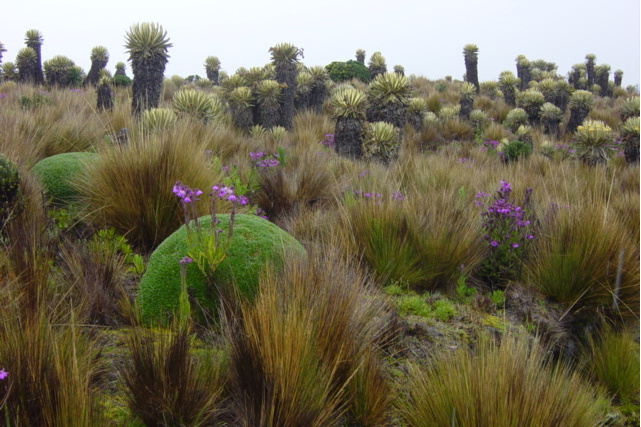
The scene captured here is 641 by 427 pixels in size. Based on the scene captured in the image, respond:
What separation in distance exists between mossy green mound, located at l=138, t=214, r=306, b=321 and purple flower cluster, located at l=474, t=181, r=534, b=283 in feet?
6.58

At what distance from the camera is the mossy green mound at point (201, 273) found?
3.60m

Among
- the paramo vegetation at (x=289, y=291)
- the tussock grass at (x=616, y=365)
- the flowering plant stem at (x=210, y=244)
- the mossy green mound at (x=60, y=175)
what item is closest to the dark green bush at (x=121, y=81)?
the paramo vegetation at (x=289, y=291)

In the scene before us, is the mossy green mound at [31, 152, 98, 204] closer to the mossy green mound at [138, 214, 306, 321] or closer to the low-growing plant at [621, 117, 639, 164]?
the mossy green mound at [138, 214, 306, 321]

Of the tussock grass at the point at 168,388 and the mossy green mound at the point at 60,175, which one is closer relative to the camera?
the tussock grass at the point at 168,388

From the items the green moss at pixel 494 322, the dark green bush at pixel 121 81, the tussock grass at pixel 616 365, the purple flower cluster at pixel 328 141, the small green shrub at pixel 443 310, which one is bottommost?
the tussock grass at pixel 616 365

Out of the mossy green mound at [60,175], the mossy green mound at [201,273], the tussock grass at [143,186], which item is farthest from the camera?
the mossy green mound at [60,175]

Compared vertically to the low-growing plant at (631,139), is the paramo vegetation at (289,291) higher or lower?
lower

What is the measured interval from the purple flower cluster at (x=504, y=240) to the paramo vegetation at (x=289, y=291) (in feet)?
0.07

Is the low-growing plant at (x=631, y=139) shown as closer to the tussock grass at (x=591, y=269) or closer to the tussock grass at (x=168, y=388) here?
the tussock grass at (x=591, y=269)

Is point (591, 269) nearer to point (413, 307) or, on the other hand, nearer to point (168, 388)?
point (413, 307)

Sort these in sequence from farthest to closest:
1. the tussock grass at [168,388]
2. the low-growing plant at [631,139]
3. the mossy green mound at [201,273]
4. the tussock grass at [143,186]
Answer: the low-growing plant at [631,139], the tussock grass at [143,186], the mossy green mound at [201,273], the tussock grass at [168,388]

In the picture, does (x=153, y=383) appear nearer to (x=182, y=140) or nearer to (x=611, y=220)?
(x=182, y=140)

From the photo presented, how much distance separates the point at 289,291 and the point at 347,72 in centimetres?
2211

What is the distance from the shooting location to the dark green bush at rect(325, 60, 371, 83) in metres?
23.6
